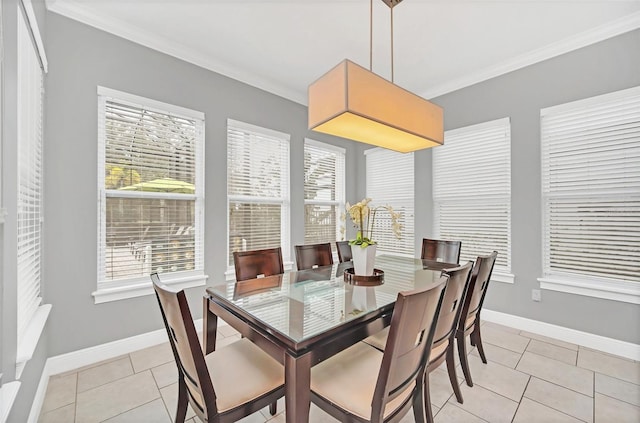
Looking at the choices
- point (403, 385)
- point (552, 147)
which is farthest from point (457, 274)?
point (552, 147)

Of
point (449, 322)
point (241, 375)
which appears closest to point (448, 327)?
point (449, 322)

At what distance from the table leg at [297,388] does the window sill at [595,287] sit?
3010mm

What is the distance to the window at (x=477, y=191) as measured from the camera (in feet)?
10.7

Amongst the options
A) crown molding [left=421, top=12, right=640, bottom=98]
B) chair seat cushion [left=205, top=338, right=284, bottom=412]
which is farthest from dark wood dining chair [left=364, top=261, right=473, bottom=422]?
crown molding [left=421, top=12, right=640, bottom=98]

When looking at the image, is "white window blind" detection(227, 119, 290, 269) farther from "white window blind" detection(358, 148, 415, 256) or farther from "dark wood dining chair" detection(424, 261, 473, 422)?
"dark wood dining chair" detection(424, 261, 473, 422)

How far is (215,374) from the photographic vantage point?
1403 mm

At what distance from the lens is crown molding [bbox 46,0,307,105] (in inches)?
90.3

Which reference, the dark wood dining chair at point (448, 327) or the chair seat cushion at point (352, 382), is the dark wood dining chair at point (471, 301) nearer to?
the dark wood dining chair at point (448, 327)

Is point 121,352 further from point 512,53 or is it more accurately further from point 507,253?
point 512,53

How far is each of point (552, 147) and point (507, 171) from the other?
1.51ft

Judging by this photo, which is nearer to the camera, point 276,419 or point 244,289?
point 276,419

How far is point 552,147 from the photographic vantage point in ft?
9.63

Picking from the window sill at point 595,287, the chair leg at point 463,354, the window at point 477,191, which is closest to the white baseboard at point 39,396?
Answer: the chair leg at point 463,354

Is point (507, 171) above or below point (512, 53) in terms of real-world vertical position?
below
